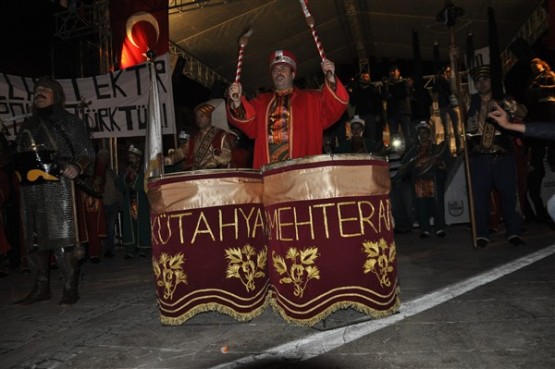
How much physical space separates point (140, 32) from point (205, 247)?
26.2 feet

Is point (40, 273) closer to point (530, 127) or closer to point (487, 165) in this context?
point (530, 127)

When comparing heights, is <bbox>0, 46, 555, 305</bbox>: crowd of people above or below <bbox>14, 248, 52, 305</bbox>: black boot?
above

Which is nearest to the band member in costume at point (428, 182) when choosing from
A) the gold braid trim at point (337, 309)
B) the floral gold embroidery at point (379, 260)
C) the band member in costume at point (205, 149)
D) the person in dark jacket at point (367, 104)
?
the band member in costume at point (205, 149)

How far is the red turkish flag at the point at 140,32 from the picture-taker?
30.7ft

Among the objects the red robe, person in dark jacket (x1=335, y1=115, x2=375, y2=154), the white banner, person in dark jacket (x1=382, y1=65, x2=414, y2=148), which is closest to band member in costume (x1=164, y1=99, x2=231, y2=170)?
the red robe

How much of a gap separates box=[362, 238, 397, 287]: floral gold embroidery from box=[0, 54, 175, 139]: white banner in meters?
5.76

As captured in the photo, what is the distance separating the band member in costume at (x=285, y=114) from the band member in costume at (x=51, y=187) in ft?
5.23

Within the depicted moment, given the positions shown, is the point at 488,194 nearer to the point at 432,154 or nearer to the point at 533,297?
the point at 432,154

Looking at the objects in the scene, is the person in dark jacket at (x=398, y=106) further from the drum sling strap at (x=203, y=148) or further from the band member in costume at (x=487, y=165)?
the drum sling strap at (x=203, y=148)

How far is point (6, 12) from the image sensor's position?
38.2ft

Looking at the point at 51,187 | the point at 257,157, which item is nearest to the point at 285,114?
the point at 257,157

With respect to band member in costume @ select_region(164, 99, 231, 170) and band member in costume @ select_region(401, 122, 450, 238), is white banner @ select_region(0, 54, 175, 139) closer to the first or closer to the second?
band member in costume @ select_region(164, 99, 231, 170)

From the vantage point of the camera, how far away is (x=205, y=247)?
283cm

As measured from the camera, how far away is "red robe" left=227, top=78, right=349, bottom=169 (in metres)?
3.48
